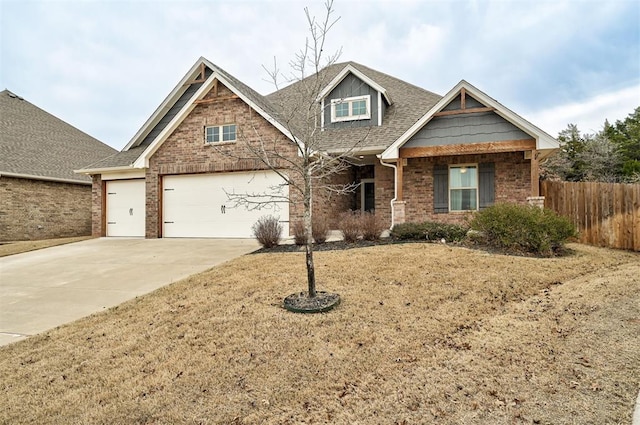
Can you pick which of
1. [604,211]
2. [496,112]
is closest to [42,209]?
[496,112]

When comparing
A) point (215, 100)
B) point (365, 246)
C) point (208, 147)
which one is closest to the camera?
point (365, 246)

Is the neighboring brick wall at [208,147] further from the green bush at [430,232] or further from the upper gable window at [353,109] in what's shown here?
the green bush at [430,232]

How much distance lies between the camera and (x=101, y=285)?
7.52m

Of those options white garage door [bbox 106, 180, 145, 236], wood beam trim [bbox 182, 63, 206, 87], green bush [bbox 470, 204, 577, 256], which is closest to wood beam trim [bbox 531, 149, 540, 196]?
green bush [bbox 470, 204, 577, 256]

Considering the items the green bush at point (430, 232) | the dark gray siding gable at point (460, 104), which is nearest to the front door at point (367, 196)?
the dark gray siding gable at point (460, 104)

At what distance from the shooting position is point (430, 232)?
986cm

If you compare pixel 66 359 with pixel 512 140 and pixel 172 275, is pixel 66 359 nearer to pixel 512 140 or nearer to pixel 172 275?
pixel 172 275

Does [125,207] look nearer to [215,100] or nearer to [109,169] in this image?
[109,169]

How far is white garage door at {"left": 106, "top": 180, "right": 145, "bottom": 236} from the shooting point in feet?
48.6

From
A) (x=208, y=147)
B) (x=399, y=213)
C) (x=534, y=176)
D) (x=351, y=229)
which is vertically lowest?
(x=351, y=229)

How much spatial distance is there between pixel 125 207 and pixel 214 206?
4517 mm

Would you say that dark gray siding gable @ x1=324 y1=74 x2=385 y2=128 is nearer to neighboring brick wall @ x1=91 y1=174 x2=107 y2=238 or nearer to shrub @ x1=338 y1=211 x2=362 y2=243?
shrub @ x1=338 y1=211 x2=362 y2=243

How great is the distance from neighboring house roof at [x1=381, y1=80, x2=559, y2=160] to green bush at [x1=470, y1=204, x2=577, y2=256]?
8.59ft

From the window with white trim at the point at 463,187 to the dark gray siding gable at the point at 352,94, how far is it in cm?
396
